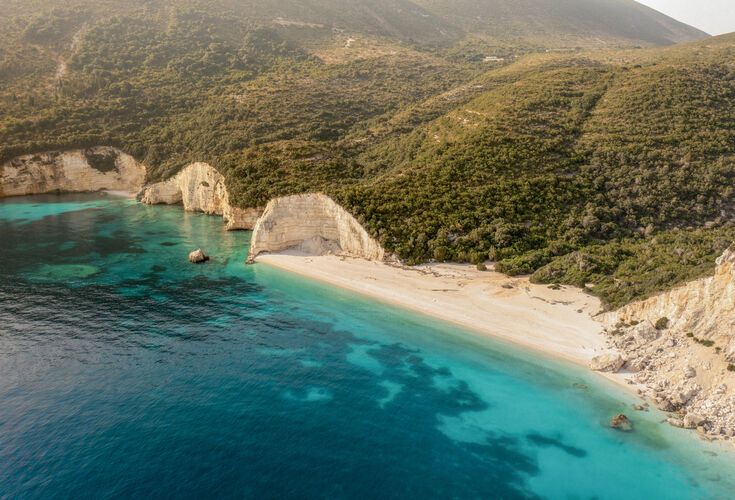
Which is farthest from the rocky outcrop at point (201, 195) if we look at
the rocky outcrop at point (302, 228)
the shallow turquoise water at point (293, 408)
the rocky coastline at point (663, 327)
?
the shallow turquoise water at point (293, 408)

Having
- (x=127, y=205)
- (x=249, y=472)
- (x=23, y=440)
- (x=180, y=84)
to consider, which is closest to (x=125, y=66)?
(x=180, y=84)

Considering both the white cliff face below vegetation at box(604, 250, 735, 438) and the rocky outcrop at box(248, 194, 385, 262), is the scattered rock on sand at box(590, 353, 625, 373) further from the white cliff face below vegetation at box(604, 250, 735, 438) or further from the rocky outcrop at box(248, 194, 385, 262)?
the rocky outcrop at box(248, 194, 385, 262)

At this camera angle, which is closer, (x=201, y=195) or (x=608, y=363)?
(x=608, y=363)

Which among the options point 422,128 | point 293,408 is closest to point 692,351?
point 293,408

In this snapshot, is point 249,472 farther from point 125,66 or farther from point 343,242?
point 125,66

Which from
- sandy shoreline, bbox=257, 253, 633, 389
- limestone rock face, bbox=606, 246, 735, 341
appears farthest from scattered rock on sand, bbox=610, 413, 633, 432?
limestone rock face, bbox=606, 246, 735, 341

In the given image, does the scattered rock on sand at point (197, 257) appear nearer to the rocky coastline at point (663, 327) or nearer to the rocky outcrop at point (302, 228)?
the rocky outcrop at point (302, 228)

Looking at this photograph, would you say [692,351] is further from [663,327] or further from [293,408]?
[293,408]
